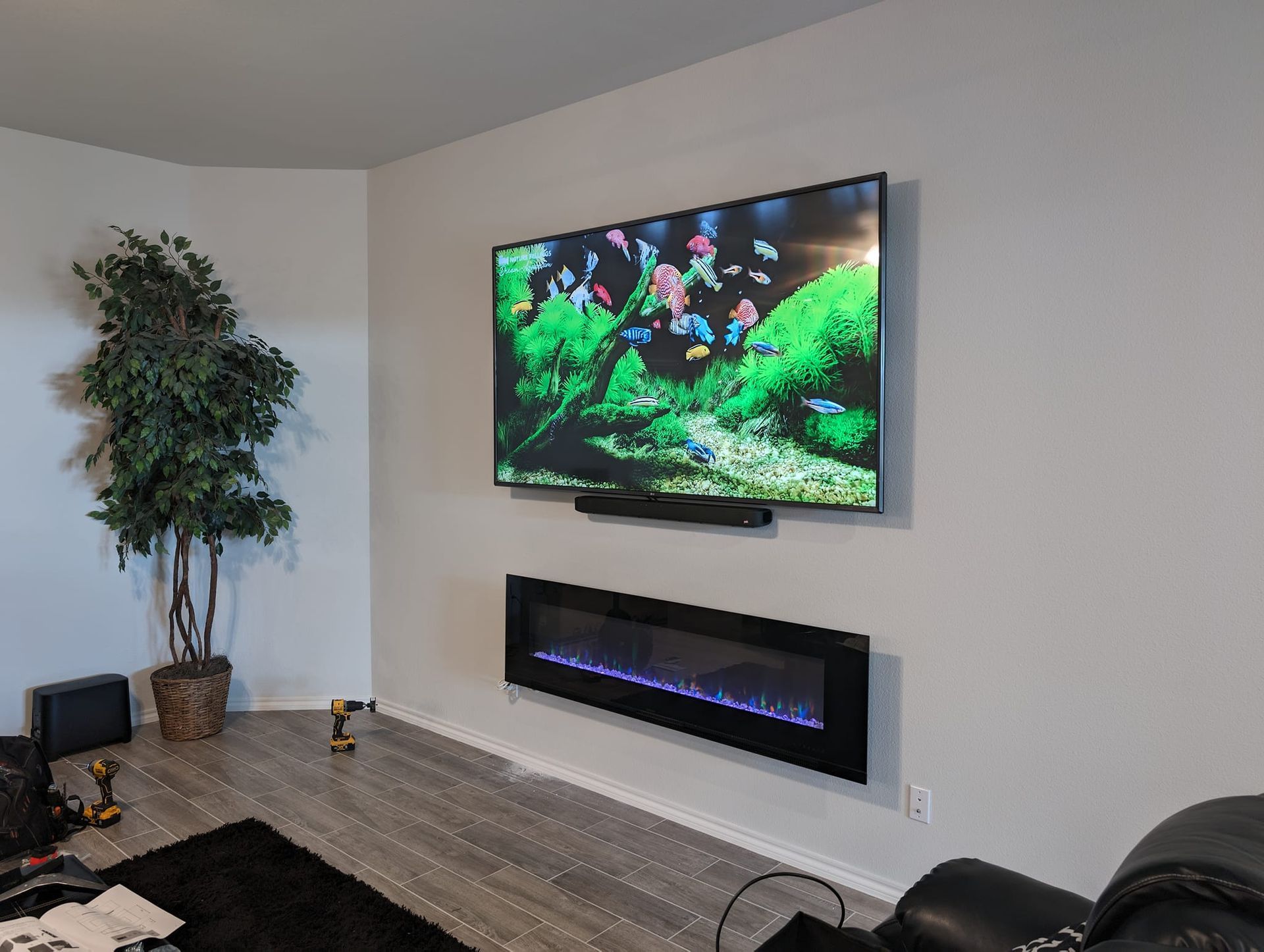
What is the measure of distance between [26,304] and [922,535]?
3890 millimetres

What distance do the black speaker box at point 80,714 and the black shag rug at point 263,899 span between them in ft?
3.92

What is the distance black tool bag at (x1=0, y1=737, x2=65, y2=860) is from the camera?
2844mm

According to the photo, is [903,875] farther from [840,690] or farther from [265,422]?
[265,422]

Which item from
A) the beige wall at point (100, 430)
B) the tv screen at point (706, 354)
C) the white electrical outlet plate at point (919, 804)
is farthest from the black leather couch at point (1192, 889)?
the beige wall at point (100, 430)

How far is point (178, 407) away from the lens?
146 inches

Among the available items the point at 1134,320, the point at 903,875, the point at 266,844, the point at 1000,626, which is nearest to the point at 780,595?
the point at 1000,626

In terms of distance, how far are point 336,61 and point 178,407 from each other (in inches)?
65.2

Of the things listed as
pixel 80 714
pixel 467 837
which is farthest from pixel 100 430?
pixel 467 837

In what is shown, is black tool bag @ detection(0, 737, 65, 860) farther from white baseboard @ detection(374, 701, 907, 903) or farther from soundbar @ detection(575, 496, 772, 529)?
soundbar @ detection(575, 496, 772, 529)

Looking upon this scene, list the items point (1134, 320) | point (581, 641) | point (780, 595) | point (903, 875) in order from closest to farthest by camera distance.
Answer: point (1134, 320), point (903, 875), point (780, 595), point (581, 641)

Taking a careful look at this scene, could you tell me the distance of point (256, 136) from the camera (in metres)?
3.80

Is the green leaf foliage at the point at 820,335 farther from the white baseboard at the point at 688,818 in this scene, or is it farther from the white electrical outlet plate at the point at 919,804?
the white baseboard at the point at 688,818

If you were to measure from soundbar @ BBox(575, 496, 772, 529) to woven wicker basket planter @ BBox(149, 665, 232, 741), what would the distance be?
1.99 m

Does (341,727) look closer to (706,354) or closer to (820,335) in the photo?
(706,354)
